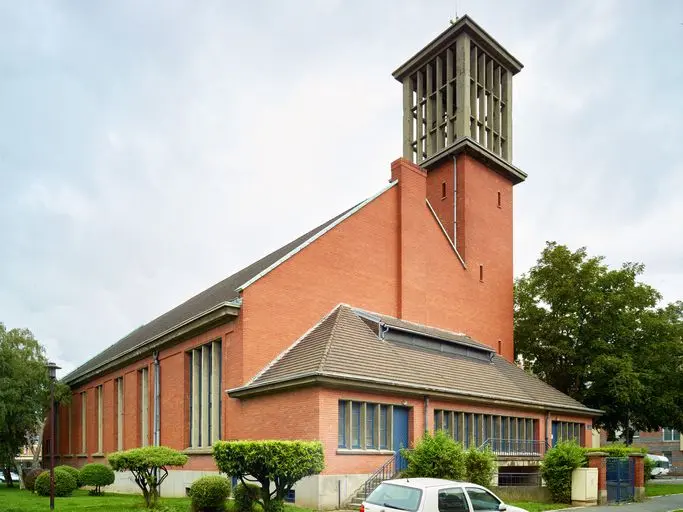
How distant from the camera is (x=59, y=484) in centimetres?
2886

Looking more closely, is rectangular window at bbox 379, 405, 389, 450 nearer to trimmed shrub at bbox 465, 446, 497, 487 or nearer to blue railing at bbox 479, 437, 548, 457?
trimmed shrub at bbox 465, 446, 497, 487

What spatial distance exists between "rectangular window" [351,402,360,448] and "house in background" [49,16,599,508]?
0.05 m

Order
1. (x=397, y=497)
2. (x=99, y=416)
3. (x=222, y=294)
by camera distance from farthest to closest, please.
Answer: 1. (x=99, y=416)
2. (x=222, y=294)
3. (x=397, y=497)

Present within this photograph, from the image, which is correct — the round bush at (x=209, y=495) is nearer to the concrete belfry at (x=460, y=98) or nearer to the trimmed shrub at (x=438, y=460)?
the trimmed shrub at (x=438, y=460)

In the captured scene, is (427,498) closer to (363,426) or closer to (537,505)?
(363,426)

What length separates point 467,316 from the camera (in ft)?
112

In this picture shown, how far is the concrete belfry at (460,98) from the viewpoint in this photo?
36438mm

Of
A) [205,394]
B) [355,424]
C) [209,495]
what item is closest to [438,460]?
[355,424]

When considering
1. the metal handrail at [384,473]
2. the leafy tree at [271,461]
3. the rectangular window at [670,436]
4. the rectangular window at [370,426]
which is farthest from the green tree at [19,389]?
the rectangular window at [670,436]

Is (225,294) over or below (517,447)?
over

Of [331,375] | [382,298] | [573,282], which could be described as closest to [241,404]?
[331,375]

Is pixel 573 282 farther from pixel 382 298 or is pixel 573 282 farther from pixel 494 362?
pixel 382 298

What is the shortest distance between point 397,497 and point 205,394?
1566 centimetres

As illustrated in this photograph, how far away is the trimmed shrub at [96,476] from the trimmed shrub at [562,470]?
19475mm
